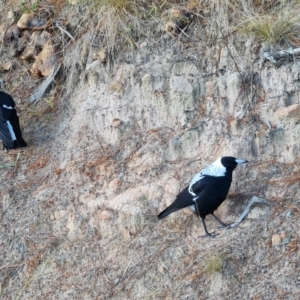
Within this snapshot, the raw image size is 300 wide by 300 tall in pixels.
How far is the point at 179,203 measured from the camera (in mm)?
5809

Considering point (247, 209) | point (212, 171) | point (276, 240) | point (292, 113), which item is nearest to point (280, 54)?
point (292, 113)

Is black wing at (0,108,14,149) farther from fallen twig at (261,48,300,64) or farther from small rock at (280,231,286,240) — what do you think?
small rock at (280,231,286,240)

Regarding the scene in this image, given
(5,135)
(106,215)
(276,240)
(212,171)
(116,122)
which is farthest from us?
(5,135)

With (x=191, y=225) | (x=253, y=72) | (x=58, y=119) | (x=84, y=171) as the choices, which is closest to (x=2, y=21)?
(x=58, y=119)

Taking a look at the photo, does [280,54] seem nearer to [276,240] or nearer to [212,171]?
[212,171]

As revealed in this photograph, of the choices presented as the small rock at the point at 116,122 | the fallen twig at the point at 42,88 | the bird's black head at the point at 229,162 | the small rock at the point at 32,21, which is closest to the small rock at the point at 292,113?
the bird's black head at the point at 229,162

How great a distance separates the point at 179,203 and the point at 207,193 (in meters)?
0.23

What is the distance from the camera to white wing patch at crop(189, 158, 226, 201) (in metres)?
5.87

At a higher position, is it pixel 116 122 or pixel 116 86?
pixel 116 86

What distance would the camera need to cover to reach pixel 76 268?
598 cm

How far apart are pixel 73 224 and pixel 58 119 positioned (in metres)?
1.37

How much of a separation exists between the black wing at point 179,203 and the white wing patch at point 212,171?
0.04 meters

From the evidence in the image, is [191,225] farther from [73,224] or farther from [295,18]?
[295,18]

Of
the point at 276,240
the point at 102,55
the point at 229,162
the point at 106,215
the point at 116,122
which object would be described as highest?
the point at 102,55
